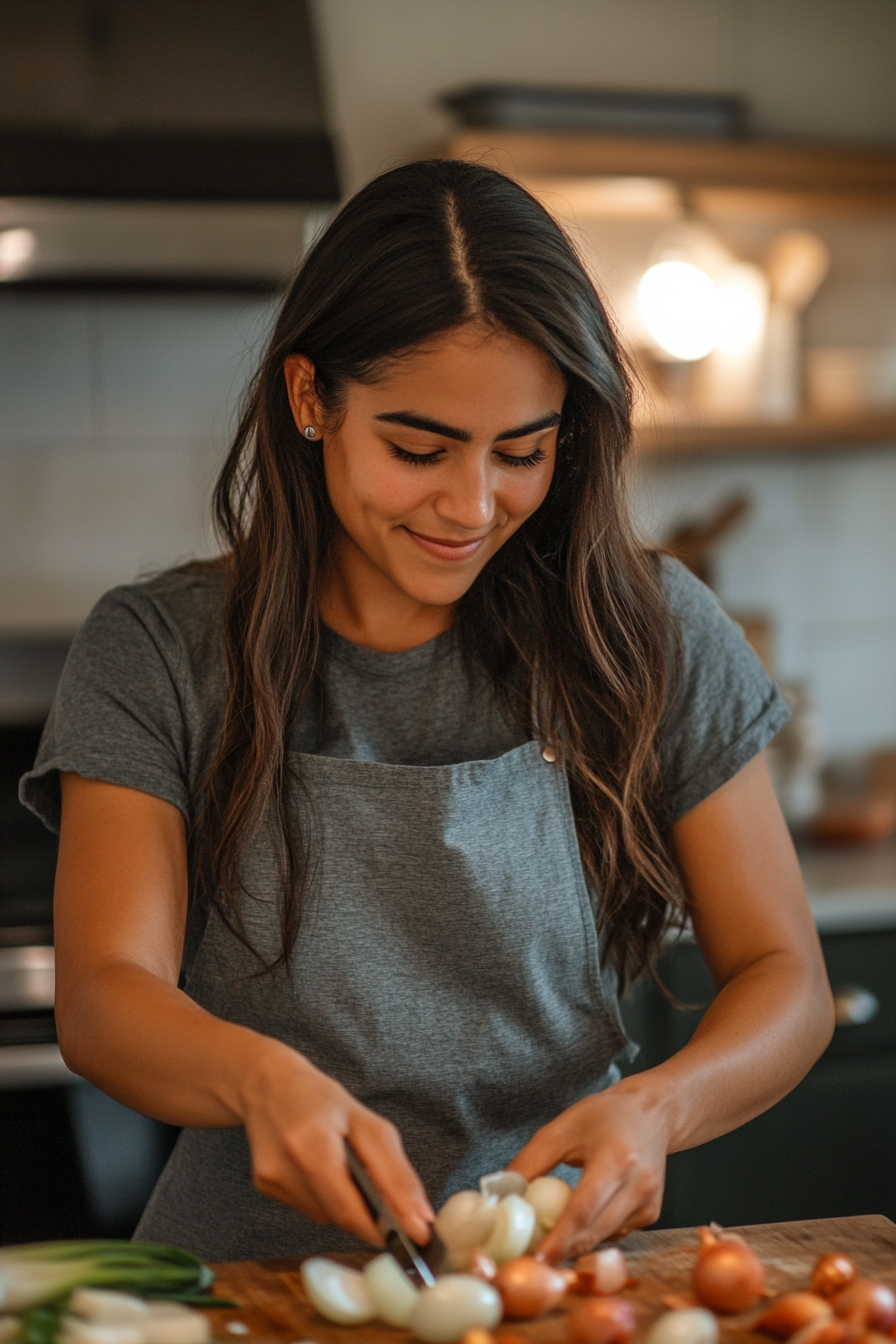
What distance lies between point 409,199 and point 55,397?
1.35 m

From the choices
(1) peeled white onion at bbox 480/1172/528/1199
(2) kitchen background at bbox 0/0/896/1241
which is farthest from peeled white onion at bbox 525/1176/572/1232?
(2) kitchen background at bbox 0/0/896/1241

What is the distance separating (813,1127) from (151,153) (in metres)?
1.61

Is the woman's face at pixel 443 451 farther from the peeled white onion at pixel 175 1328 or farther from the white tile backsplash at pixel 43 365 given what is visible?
the white tile backsplash at pixel 43 365

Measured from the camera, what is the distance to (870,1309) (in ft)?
2.55

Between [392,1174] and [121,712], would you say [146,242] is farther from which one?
[392,1174]

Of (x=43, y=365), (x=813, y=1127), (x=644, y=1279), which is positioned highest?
(x=43, y=365)

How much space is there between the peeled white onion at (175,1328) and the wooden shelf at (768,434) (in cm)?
168

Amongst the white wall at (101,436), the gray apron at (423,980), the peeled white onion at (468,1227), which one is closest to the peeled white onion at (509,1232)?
the peeled white onion at (468,1227)

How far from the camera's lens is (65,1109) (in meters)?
1.80

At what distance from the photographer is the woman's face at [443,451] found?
101cm

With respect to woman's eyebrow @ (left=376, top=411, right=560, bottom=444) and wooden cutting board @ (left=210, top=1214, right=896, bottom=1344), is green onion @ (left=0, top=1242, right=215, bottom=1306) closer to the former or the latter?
wooden cutting board @ (left=210, top=1214, right=896, bottom=1344)

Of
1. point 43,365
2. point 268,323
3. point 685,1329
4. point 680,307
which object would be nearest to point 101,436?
point 43,365

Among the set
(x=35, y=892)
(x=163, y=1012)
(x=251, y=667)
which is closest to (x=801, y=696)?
(x=35, y=892)

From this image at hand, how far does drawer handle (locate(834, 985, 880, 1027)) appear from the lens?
1975 millimetres
